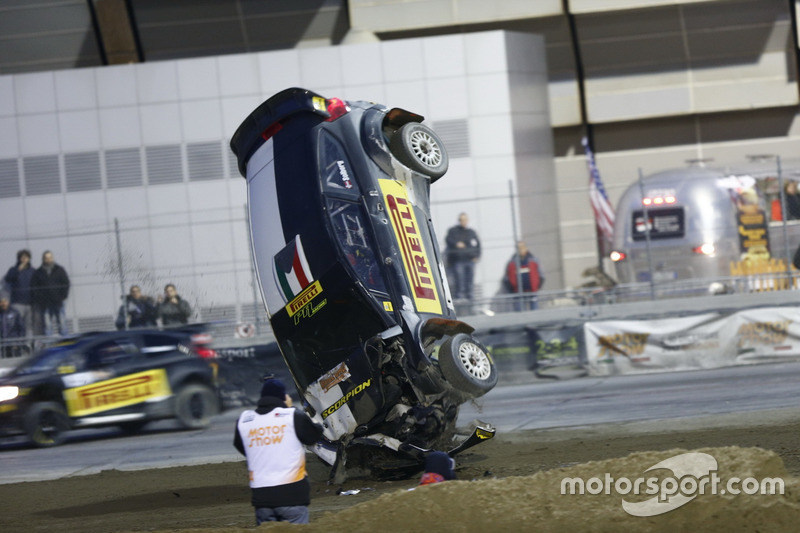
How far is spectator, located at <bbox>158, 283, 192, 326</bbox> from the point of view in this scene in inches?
674

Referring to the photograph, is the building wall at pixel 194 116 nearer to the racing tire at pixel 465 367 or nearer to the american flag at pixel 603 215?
the american flag at pixel 603 215

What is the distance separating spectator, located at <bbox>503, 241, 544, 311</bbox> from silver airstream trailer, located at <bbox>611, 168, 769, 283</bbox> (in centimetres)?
163

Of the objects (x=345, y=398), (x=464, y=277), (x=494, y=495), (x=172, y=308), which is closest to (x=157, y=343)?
(x=172, y=308)

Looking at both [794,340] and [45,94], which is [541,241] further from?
[45,94]

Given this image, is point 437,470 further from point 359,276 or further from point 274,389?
point 359,276

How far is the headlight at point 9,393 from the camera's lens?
48.3 feet

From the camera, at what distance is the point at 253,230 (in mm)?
9469

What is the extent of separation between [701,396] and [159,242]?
9.53 m

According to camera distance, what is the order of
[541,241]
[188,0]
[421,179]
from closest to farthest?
[421,179], [541,241], [188,0]

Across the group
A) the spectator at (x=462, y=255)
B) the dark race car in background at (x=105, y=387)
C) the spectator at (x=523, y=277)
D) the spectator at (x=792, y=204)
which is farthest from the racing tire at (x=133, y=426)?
the spectator at (x=792, y=204)

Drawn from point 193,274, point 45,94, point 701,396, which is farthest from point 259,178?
point 45,94

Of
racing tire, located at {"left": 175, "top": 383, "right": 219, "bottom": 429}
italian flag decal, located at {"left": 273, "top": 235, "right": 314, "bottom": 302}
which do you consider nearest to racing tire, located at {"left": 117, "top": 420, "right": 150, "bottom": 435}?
racing tire, located at {"left": 175, "top": 383, "right": 219, "bottom": 429}

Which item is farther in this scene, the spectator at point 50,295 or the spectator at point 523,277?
the spectator at point 50,295

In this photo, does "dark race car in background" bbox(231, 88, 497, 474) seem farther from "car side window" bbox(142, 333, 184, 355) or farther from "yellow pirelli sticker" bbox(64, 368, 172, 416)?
"car side window" bbox(142, 333, 184, 355)
